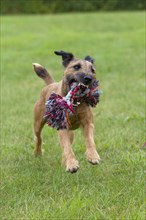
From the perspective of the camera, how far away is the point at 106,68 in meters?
12.8

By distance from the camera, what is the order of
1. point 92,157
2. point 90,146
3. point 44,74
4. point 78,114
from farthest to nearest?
point 44,74 < point 78,114 < point 90,146 < point 92,157

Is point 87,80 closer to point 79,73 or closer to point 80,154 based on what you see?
point 79,73

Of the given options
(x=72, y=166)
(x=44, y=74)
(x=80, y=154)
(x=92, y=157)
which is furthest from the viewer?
(x=44, y=74)

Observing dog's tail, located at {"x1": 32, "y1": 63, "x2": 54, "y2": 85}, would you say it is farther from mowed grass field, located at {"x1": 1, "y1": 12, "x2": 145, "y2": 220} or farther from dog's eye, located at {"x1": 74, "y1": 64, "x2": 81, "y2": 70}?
dog's eye, located at {"x1": 74, "y1": 64, "x2": 81, "y2": 70}

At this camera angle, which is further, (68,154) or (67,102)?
(67,102)

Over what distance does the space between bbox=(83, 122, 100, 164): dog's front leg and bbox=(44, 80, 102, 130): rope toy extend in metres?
0.20

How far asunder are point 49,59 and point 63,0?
2527 cm

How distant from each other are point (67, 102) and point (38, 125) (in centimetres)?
119

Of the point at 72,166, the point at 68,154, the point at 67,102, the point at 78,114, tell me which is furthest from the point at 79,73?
the point at 72,166

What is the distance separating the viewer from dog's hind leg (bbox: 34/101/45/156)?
5.76 meters

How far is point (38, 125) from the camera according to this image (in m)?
5.87

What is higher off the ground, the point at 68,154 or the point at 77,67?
the point at 77,67

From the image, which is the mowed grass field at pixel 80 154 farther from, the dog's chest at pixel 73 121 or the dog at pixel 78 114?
the dog's chest at pixel 73 121

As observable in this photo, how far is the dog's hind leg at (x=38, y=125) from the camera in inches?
227
